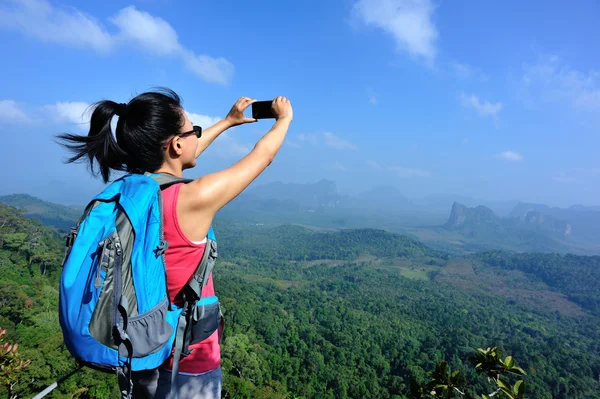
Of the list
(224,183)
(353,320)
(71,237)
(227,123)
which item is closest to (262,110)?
(227,123)

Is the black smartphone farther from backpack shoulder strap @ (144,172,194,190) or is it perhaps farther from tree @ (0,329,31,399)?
tree @ (0,329,31,399)

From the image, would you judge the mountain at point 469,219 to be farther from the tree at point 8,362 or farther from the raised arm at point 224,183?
the raised arm at point 224,183

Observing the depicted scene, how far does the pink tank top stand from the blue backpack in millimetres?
26

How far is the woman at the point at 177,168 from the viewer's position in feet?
3.00

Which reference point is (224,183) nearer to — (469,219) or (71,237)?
(71,237)

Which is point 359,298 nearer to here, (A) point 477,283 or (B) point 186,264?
(A) point 477,283

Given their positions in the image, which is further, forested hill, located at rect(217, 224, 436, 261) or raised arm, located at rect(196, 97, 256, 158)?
forested hill, located at rect(217, 224, 436, 261)

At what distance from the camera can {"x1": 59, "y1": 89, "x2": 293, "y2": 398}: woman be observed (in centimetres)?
92

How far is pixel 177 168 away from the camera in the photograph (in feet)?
3.72

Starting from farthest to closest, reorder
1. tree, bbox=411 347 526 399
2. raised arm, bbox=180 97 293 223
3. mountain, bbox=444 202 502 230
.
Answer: mountain, bbox=444 202 502 230 < tree, bbox=411 347 526 399 < raised arm, bbox=180 97 293 223

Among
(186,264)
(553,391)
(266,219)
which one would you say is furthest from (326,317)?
(266,219)


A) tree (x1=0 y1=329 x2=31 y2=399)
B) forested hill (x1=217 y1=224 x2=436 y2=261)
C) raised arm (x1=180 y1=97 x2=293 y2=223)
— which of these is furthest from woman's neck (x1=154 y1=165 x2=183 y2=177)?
forested hill (x1=217 y1=224 x2=436 y2=261)

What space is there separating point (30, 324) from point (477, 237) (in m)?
184

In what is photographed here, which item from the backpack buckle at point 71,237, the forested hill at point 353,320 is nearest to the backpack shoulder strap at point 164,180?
the backpack buckle at point 71,237
